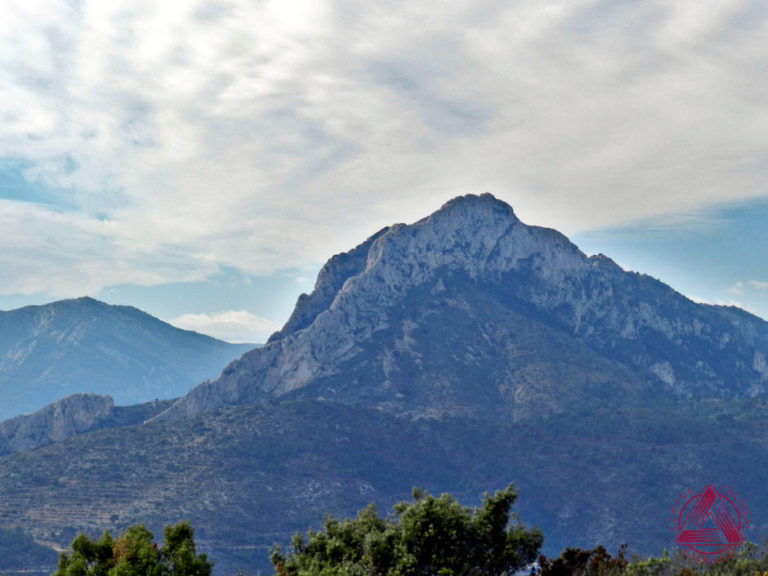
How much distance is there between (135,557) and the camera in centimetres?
3869

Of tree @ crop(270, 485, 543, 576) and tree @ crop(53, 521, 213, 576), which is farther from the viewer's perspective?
tree @ crop(53, 521, 213, 576)

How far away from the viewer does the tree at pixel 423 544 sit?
36312 millimetres

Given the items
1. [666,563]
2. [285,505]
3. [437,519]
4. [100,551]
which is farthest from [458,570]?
[285,505]

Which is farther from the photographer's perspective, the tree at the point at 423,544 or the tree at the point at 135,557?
the tree at the point at 135,557

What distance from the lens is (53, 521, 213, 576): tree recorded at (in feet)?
126

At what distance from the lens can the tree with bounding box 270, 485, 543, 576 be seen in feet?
119

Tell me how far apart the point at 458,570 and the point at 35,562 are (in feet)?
391

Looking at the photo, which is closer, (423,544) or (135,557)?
(423,544)

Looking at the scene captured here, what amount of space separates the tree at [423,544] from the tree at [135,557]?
14.1 ft

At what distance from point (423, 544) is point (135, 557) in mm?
13557

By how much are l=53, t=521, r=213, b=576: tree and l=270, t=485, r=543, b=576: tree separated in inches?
170

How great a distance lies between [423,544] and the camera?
37.1m

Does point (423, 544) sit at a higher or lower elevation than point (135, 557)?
higher

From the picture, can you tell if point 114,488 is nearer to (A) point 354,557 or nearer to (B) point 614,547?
(B) point 614,547
